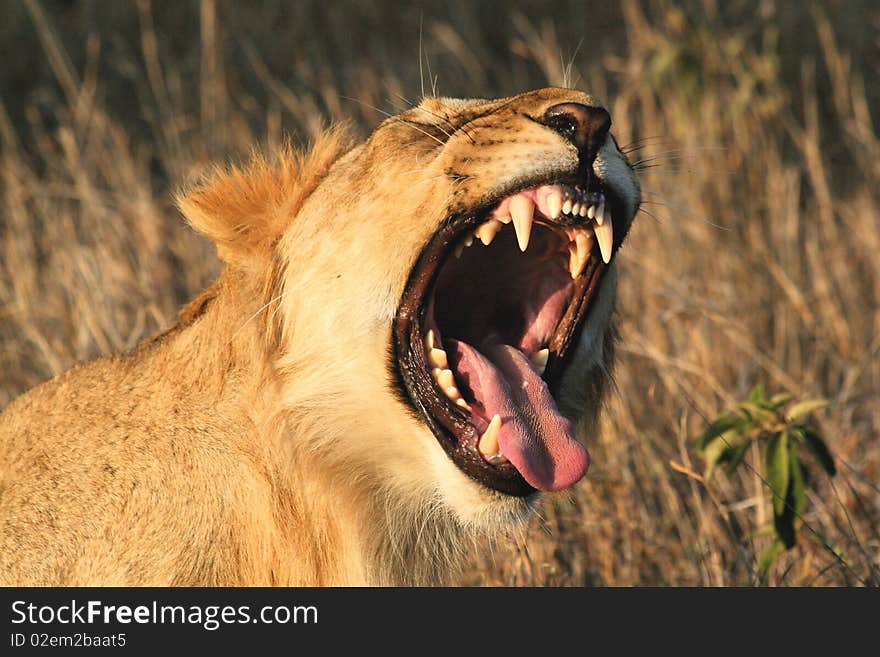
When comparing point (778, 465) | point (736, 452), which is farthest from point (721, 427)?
point (778, 465)

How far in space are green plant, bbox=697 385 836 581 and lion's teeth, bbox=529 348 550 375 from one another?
0.70 meters

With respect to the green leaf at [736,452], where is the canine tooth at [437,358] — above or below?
above

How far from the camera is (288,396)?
236cm

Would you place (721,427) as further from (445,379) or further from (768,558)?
(445,379)

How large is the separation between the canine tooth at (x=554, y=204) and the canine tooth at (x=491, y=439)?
0.37 meters

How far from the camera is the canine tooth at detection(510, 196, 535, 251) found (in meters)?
2.29

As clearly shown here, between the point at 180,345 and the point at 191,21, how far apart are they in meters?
5.73

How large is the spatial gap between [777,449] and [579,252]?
826 mm

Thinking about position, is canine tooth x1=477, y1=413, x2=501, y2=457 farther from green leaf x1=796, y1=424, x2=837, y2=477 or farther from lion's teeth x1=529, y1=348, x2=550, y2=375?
green leaf x1=796, y1=424, x2=837, y2=477

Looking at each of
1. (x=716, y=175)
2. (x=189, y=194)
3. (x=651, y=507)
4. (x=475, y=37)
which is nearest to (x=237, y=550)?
(x=189, y=194)

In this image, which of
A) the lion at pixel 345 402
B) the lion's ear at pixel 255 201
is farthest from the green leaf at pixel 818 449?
the lion's ear at pixel 255 201

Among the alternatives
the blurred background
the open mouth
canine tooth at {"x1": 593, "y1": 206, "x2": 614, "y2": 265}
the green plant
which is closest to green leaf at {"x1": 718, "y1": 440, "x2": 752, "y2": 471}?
the green plant

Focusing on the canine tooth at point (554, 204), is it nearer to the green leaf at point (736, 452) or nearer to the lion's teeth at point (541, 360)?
the lion's teeth at point (541, 360)

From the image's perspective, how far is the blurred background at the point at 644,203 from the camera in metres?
3.78
